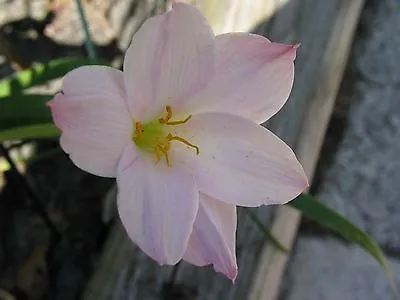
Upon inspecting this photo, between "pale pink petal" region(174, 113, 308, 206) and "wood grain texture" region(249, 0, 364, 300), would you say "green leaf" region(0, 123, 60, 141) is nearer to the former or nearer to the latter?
"pale pink petal" region(174, 113, 308, 206)

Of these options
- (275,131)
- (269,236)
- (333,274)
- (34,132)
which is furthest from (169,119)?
(333,274)

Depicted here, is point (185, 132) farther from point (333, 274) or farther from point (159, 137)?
point (333, 274)

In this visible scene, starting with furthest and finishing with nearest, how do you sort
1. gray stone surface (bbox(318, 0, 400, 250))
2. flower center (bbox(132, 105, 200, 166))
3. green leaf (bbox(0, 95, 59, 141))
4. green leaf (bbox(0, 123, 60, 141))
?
gray stone surface (bbox(318, 0, 400, 250)), green leaf (bbox(0, 95, 59, 141)), green leaf (bbox(0, 123, 60, 141)), flower center (bbox(132, 105, 200, 166))

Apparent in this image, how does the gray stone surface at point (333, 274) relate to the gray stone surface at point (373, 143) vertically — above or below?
below

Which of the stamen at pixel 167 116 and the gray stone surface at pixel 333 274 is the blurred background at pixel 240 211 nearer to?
the gray stone surface at pixel 333 274

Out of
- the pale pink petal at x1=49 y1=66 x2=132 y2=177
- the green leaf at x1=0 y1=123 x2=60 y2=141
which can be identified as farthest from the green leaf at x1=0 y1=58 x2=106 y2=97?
the pale pink petal at x1=49 y1=66 x2=132 y2=177

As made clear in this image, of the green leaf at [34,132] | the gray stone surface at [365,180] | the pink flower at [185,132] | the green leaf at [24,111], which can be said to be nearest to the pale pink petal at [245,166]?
the pink flower at [185,132]
